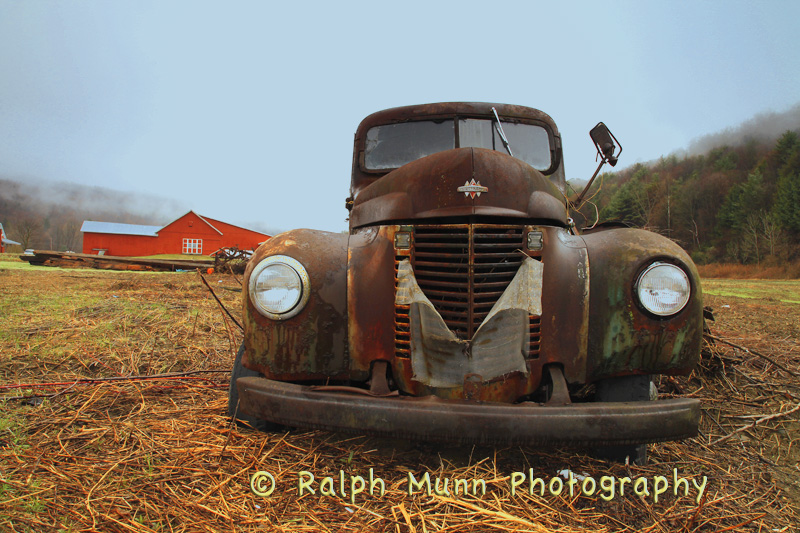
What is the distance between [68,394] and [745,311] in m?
9.43

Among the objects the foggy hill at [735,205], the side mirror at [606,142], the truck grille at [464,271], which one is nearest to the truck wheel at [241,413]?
the truck grille at [464,271]

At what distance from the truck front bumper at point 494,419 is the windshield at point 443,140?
224 centimetres

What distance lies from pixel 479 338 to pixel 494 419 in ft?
1.33

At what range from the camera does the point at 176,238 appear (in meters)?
37.9

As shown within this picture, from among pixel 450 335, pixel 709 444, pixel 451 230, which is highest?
pixel 451 230

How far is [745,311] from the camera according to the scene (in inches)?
297

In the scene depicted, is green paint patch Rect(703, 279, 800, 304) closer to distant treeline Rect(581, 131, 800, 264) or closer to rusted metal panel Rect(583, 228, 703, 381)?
rusted metal panel Rect(583, 228, 703, 381)

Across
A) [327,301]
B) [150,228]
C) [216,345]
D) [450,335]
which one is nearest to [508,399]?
[450,335]

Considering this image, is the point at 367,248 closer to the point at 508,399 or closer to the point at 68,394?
the point at 508,399

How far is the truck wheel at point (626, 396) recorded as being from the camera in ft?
6.98

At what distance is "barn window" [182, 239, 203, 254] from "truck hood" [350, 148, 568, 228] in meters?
38.9

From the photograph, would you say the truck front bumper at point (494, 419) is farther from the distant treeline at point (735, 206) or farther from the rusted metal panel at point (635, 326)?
the distant treeline at point (735, 206)

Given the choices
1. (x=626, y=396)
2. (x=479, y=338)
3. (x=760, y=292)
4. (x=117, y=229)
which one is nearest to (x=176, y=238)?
(x=117, y=229)

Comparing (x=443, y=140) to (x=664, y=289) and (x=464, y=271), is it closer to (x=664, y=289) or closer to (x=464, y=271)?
(x=464, y=271)
